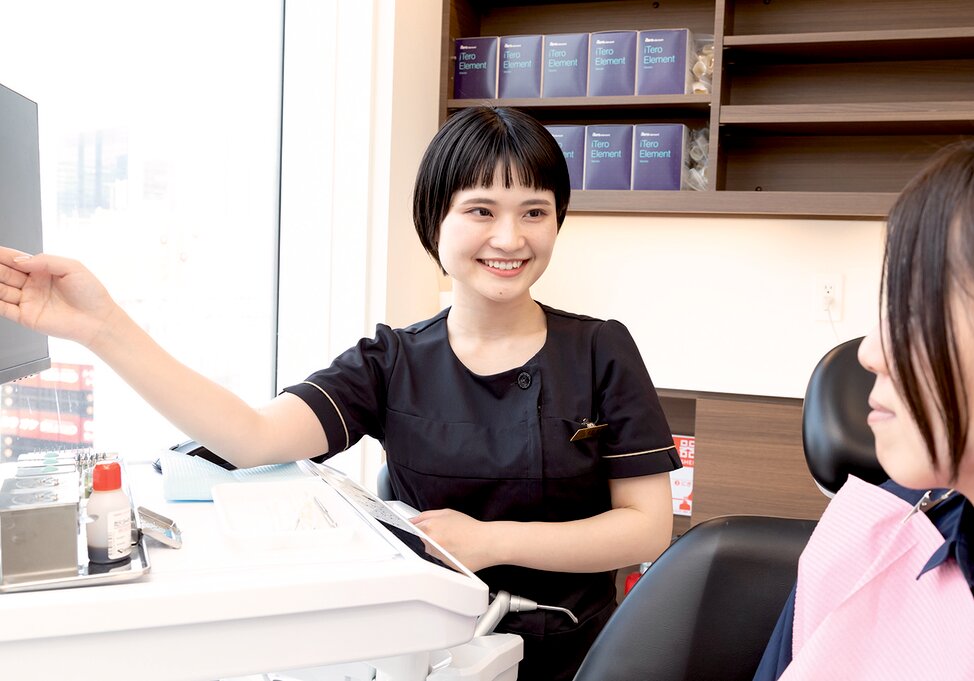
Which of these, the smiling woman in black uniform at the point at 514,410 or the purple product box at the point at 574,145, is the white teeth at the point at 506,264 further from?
the purple product box at the point at 574,145

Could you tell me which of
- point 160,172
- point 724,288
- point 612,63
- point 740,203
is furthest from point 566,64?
point 160,172

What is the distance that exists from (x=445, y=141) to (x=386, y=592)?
29.6 inches

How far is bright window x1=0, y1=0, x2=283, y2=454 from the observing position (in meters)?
1.78

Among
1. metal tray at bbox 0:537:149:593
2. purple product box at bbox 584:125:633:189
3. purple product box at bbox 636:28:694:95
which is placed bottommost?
metal tray at bbox 0:537:149:593

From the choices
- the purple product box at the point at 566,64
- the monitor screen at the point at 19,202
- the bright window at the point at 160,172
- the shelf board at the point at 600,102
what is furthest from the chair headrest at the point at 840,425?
the purple product box at the point at 566,64

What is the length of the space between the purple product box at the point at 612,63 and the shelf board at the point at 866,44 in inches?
10.0

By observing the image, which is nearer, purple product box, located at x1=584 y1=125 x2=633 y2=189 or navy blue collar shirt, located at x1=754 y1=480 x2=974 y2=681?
navy blue collar shirt, located at x1=754 y1=480 x2=974 y2=681

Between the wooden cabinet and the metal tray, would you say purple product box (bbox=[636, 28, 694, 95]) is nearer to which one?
the wooden cabinet

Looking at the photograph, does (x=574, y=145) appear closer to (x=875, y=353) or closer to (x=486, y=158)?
(x=486, y=158)

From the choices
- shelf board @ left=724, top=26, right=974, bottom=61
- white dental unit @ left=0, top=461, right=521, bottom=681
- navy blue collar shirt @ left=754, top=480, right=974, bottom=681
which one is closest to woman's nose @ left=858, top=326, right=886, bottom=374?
navy blue collar shirt @ left=754, top=480, right=974, bottom=681

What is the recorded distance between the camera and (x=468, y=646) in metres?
1.07

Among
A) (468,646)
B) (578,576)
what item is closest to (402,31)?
(578,576)

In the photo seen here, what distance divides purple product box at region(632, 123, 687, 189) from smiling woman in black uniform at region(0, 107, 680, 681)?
1.09m

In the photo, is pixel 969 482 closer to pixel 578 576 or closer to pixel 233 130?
pixel 578 576
